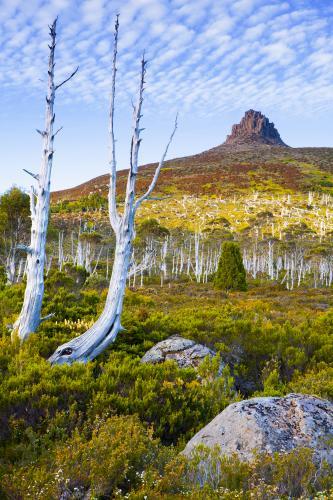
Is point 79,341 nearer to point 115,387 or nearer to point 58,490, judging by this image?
point 115,387

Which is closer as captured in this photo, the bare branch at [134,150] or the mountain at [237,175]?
the bare branch at [134,150]

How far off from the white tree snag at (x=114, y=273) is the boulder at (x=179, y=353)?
2.88ft

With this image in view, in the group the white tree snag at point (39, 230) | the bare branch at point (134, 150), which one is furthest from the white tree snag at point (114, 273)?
the white tree snag at point (39, 230)

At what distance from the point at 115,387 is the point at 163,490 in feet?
8.34

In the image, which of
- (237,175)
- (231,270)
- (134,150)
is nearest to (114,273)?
(134,150)

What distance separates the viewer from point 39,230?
8.52m

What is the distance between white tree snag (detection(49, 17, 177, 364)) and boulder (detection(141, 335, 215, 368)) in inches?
34.5

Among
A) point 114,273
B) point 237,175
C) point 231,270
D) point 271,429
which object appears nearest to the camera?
point 271,429

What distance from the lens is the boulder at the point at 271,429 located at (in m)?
3.82

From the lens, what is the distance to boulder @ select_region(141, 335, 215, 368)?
738 cm

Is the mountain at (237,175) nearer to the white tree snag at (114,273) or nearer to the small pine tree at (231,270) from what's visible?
the small pine tree at (231,270)

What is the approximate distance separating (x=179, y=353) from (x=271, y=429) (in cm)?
370

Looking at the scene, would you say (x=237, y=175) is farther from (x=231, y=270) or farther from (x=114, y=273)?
(x=114, y=273)

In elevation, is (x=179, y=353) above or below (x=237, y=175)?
below
